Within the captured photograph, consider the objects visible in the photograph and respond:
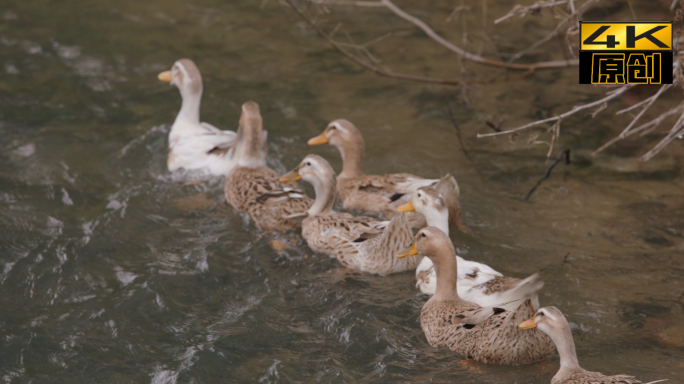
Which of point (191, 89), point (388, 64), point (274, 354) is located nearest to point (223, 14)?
point (388, 64)

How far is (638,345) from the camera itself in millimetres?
5160

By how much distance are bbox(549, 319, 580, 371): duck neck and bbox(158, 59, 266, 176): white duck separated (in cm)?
442

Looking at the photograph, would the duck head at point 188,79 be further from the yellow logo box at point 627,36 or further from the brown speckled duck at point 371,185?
the yellow logo box at point 627,36

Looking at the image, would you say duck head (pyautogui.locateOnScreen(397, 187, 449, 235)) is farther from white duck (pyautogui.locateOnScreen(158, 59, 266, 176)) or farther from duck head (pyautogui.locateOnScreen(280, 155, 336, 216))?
white duck (pyautogui.locateOnScreen(158, 59, 266, 176))

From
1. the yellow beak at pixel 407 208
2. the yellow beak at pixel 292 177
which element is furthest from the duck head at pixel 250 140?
the yellow beak at pixel 407 208

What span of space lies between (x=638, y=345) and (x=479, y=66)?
635 centimetres

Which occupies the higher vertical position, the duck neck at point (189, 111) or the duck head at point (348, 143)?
the duck neck at point (189, 111)

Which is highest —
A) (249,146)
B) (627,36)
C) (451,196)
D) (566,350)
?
(627,36)

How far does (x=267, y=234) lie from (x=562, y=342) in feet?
10.9

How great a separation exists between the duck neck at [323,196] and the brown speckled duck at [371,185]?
541 millimetres

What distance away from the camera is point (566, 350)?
14.7ft

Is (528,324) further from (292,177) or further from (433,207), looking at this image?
(292,177)

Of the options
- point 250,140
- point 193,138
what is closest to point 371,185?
point 250,140

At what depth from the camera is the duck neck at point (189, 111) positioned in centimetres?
843
